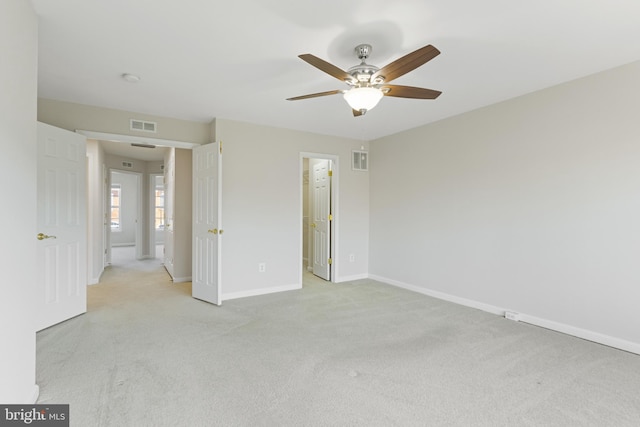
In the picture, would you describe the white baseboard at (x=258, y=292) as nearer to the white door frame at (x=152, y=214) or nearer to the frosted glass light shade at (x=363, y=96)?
the frosted glass light shade at (x=363, y=96)

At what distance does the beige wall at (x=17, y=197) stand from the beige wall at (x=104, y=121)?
199cm

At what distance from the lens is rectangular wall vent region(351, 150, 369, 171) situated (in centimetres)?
531

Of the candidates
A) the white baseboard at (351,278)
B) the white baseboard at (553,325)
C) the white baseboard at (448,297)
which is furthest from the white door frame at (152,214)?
the white baseboard at (553,325)

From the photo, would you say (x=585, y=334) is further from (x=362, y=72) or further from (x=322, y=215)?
(x=322, y=215)

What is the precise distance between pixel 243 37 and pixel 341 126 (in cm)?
A: 246

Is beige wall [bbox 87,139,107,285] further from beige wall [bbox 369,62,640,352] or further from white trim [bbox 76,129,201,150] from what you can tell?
beige wall [bbox 369,62,640,352]

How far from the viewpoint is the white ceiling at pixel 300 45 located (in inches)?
75.5

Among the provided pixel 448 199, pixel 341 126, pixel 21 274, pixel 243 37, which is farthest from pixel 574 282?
pixel 21 274

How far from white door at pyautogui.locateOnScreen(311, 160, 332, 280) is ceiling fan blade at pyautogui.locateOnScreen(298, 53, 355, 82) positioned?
3053 millimetres

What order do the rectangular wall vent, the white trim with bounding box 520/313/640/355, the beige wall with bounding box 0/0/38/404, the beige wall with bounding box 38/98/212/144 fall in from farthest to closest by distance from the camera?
the rectangular wall vent
the beige wall with bounding box 38/98/212/144
the white trim with bounding box 520/313/640/355
the beige wall with bounding box 0/0/38/404

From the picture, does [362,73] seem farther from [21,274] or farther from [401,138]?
[401,138]

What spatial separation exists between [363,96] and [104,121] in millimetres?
3359

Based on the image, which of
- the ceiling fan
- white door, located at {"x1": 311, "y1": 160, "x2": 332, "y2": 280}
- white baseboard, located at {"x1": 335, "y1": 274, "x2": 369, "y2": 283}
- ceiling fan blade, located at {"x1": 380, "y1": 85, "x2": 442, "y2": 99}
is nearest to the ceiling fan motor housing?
the ceiling fan

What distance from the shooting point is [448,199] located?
13.5 ft
